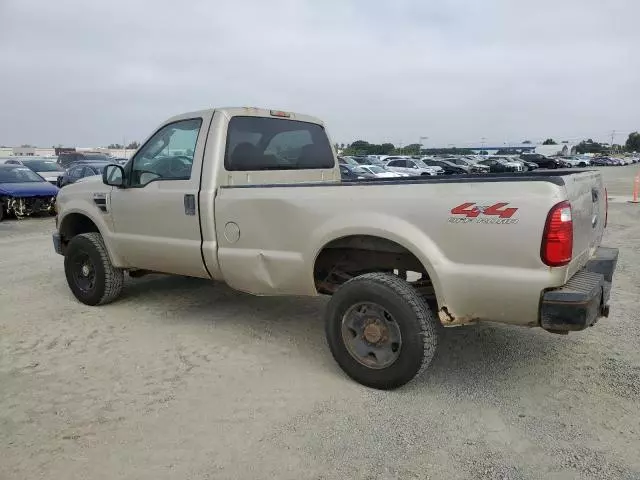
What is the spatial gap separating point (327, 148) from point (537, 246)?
125 inches

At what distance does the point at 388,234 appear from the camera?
3467 mm

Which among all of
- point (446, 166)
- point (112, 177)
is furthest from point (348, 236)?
point (446, 166)

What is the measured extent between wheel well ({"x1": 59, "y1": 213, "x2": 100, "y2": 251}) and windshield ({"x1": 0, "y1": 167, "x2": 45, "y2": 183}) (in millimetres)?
10825

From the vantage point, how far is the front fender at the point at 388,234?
10.8 feet

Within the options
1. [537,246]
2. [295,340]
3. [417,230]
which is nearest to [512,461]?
[537,246]

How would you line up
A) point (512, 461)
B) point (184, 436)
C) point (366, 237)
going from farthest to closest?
point (366, 237), point (184, 436), point (512, 461)

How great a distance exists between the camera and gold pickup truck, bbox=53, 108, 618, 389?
3.04 m

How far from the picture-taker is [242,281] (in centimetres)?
436

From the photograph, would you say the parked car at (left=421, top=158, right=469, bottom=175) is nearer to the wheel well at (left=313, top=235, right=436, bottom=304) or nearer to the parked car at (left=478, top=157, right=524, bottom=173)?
the parked car at (left=478, top=157, right=524, bottom=173)

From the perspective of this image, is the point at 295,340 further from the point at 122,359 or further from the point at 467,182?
the point at 467,182

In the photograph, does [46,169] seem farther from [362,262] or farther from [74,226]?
[362,262]

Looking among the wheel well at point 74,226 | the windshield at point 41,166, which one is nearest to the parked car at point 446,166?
the windshield at point 41,166

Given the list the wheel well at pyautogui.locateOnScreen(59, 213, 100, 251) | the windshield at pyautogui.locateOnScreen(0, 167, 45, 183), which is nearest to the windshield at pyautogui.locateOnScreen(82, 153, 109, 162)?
the windshield at pyautogui.locateOnScreen(0, 167, 45, 183)

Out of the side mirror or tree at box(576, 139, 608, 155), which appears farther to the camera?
tree at box(576, 139, 608, 155)
